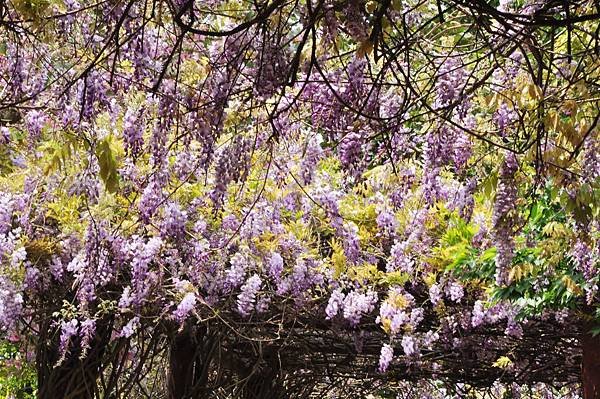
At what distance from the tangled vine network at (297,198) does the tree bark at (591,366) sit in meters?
0.01

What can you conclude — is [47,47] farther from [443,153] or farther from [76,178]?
[443,153]

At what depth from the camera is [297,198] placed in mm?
5160

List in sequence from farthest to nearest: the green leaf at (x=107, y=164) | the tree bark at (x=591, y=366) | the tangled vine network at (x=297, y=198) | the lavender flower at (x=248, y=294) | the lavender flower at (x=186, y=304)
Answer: the lavender flower at (x=248, y=294) < the lavender flower at (x=186, y=304) < the tree bark at (x=591, y=366) < the tangled vine network at (x=297, y=198) < the green leaf at (x=107, y=164)

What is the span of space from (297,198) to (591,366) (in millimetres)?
Result: 1789

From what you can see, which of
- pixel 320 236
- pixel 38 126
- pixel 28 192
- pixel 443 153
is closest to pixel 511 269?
pixel 443 153

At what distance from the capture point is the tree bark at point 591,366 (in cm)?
475

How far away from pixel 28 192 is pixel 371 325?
2480 millimetres

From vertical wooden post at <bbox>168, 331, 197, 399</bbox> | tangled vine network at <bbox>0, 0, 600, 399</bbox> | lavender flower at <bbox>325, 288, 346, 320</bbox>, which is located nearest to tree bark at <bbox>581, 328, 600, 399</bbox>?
tangled vine network at <bbox>0, 0, 600, 399</bbox>

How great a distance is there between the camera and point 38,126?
12.4 feet

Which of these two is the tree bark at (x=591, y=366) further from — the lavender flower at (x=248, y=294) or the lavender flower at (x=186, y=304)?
the lavender flower at (x=186, y=304)

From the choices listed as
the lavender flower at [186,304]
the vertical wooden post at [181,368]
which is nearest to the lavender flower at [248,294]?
the lavender flower at [186,304]

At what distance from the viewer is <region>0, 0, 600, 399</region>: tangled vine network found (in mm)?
2541

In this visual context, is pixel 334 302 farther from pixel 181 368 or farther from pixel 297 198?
pixel 181 368

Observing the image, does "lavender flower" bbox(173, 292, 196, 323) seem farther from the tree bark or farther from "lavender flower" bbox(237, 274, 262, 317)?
the tree bark
